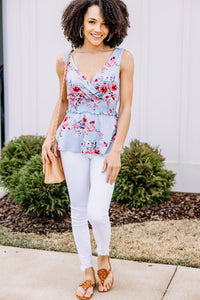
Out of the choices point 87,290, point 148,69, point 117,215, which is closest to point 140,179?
point 117,215

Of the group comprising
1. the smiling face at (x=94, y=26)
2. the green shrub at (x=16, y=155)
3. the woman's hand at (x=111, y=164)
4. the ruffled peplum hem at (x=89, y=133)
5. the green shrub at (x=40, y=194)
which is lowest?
the green shrub at (x=40, y=194)

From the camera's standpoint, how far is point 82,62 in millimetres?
2871

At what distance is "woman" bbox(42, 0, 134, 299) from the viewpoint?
2799 millimetres

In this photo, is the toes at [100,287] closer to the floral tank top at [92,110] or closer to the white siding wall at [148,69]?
the floral tank top at [92,110]

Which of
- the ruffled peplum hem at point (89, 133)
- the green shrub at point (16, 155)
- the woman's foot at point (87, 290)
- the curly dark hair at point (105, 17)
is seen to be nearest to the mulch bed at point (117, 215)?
the green shrub at point (16, 155)

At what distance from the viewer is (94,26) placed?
9.16 feet

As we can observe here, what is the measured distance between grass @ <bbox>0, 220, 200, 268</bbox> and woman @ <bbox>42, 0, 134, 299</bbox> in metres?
1.02

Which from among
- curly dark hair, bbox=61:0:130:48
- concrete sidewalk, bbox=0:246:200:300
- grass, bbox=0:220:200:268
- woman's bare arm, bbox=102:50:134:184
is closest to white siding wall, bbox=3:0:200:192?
grass, bbox=0:220:200:268

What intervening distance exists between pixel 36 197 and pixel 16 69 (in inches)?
94.4

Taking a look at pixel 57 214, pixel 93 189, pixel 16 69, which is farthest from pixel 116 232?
pixel 16 69

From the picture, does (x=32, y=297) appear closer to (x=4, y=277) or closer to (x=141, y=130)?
(x=4, y=277)

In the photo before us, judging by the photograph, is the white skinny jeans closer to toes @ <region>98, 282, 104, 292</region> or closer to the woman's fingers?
the woman's fingers

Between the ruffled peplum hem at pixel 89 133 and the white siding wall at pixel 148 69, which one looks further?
the white siding wall at pixel 148 69

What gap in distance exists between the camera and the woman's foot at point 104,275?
3.10 metres
